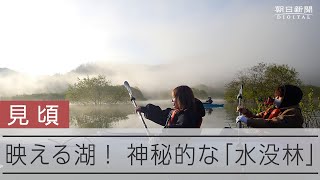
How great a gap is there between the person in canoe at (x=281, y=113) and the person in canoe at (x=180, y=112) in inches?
12.5

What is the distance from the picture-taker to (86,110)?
4.94m

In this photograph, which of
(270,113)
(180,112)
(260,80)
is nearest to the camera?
(180,112)

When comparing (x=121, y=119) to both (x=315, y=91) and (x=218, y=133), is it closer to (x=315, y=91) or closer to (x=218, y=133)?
(x=218, y=133)

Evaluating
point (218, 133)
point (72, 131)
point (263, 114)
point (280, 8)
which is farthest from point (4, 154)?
point (280, 8)

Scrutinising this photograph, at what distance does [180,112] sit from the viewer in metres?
4.69

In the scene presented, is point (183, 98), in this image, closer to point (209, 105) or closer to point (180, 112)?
point (180, 112)

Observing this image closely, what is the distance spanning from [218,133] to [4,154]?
59.7 inches

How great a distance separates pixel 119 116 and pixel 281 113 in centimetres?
114

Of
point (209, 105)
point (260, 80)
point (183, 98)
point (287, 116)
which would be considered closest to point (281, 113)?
point (287, 116)

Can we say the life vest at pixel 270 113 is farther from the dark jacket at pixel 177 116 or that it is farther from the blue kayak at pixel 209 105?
the dark jacket at pixel 177 116

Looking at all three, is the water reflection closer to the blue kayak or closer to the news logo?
the blue kayak

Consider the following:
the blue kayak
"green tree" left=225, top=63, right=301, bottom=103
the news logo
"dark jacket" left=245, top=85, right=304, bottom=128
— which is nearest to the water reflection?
the blue kayak

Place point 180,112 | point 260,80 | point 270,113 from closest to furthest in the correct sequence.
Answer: point 180,112, point 270,113, point 260,80

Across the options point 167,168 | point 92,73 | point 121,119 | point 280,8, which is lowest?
point 167,168
